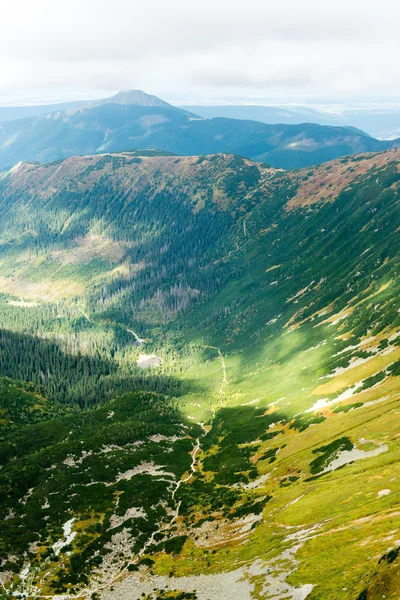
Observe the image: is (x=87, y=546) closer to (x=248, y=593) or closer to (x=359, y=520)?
(x=248, y=593)

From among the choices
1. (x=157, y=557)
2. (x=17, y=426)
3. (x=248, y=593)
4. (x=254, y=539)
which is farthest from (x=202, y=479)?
(x=17, y=426)

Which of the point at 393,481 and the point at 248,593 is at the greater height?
the point at 393,481

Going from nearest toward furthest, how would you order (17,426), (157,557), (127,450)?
(157,557) < (127,450) < (17,426)

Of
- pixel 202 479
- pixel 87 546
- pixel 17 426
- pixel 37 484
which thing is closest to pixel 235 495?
pixel 202 479

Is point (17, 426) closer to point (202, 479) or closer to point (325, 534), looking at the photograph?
point (202, 479)

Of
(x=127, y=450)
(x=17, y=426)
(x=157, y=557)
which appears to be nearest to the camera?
(x=157, y=557)

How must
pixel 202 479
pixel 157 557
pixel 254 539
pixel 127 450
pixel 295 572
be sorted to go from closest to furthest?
pixel 295 572 < pixel 254 539 < pixel 157 557 < pixel 202 479 < pixel 127 450

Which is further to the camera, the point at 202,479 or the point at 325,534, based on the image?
the point at 202,479

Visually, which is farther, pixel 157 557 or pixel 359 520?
pixel 157 557

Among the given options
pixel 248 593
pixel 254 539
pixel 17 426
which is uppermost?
pixel 248 593
